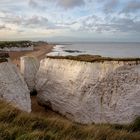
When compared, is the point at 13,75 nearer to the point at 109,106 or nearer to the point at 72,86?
the point at 72,86

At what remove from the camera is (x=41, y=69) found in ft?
61.5

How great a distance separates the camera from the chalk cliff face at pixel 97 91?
13.2m

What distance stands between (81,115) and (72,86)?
5.11 feet

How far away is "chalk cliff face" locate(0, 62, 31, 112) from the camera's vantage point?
13445mm

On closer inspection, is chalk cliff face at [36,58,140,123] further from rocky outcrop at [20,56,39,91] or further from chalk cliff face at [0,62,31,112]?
rocky outcrop at [20,56,39,91]

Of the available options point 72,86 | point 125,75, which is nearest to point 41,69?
point 72,86

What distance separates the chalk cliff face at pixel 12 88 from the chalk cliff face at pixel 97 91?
86.4 inches

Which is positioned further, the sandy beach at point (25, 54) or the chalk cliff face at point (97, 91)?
the sandy beach at point (25, 54)

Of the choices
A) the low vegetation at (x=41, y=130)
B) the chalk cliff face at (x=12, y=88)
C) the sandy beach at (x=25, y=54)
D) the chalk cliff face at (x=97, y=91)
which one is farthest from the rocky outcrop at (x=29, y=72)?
the sandy beach at (x=25, y=54)

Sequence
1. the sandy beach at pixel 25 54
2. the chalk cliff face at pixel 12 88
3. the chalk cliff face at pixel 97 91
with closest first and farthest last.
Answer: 1. the chalk cliff face at pixel 97 91
2. the chalk cliff face at pixel 12 88
3. the sandy beach at pixel 25 54

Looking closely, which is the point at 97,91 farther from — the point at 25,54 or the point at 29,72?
the point at 25,54

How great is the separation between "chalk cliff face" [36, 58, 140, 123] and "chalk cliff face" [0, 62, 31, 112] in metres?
2.19

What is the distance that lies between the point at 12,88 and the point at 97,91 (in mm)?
3701

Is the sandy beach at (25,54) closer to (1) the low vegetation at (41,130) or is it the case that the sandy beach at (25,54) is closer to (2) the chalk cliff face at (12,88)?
(2) the chalk cliff face at (12,88)
